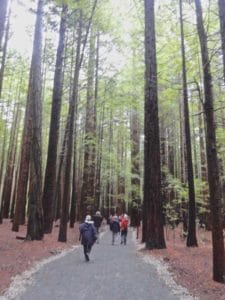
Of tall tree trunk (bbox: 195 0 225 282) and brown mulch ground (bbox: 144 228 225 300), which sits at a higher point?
tall tree trunk (bbox: 195 0 225 282)

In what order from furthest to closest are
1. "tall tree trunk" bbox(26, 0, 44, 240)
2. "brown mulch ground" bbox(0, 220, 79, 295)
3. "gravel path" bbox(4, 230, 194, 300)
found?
1. "tall tree trunk" bbox(26, 0, 44, 240)
2. "brown mulch ground" bbox(0, 220, 79, 295)
3. "gravel path" bbox(4, 230, 194, 300)

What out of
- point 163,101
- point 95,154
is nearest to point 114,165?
point 95,154

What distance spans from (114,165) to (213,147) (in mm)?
22549

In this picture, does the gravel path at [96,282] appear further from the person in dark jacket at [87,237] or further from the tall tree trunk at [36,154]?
the tall tree trunk at [36,154]

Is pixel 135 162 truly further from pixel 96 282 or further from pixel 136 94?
pixel 96 282

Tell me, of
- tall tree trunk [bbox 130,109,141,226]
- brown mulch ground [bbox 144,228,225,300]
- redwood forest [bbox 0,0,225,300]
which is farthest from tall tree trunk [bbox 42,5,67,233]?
tall tree trunk [bbox 130,109,141,226]

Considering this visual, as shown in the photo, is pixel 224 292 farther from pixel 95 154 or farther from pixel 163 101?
pixel 95 154

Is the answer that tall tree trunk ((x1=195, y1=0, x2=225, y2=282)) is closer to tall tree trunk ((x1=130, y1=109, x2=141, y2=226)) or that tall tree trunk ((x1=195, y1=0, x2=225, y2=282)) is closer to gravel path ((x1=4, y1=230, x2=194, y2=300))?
gravel path ((x1=4, y1=230, x2=194, y2=300))

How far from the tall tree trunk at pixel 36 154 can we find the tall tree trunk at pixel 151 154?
434 centimetres

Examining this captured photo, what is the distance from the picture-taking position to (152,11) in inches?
532

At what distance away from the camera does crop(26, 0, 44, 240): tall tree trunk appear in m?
13.1

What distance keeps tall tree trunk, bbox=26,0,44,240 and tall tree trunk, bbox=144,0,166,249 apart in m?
4.34

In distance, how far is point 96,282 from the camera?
24.2 feet

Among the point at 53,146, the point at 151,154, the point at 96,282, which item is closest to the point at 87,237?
the point at 96,282
